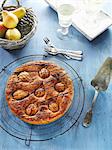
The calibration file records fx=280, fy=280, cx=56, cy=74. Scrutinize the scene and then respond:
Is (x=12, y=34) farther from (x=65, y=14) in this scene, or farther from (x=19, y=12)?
(x=65, y=14)

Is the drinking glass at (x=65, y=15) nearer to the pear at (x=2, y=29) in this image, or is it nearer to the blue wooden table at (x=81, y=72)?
the blue wooden table at (x=81, y=72)

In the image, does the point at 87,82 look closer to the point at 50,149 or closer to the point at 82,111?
the point at 82,111

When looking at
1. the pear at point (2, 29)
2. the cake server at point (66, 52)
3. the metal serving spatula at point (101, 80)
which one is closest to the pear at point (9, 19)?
the pear at point (2, 29)

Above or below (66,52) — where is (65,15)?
above

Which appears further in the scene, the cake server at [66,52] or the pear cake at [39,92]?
the cake server at [66,52]

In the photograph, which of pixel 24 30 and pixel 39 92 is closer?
pixel 39 92

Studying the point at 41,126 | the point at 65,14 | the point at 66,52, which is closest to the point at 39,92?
the point at 41,126
